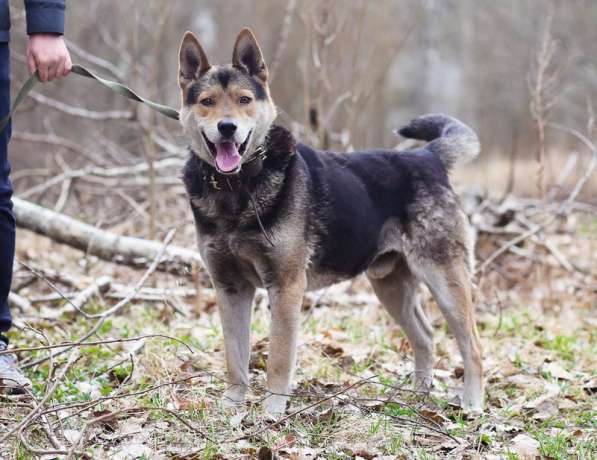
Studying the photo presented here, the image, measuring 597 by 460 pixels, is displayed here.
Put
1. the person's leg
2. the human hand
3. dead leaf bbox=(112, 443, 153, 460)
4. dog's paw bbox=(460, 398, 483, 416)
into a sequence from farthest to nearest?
dog's paw bbox=(460, 398, 483, 416)
the person's leg
the human hand
dead leaf bbox=(112, 443, 153, 460)

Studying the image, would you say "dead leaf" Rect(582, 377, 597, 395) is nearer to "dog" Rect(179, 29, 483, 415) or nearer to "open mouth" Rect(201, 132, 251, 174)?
"dog" Rect(179, 29, 483, 415)

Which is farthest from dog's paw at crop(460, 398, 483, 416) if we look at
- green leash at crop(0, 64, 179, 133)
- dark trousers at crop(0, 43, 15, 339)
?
dark trousers at crop(0, 43, 15, 339)

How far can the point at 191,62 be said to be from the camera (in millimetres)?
3715

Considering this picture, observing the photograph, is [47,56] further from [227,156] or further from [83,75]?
[227,156]

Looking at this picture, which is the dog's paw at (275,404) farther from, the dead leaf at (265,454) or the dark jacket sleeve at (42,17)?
the dark jacket sleeve at (42,17)

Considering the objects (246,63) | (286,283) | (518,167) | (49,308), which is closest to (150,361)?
(286,283)

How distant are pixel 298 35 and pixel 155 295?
26.0ft

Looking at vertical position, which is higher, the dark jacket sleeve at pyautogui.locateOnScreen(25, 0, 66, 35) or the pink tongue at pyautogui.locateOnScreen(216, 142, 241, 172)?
the dark jacket sleeve at pyautogui.locateOnScreen(25, 0, 66, 35)

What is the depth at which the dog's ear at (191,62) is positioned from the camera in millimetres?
3674

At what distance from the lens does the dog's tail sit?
4.34 m

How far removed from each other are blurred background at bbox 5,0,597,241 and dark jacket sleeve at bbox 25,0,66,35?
3084 mm

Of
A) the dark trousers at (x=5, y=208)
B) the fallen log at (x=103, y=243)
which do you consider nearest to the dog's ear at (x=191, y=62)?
the dark trousers at (x=5, y=208)

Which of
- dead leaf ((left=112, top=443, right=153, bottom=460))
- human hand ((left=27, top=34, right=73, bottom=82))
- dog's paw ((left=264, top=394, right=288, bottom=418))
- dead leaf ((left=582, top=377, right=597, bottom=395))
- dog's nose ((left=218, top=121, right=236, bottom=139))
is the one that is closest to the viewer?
dead leaf ((left=112, top=443, right=153, bottom=460))

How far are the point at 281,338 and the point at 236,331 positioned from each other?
300 millimetres
